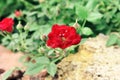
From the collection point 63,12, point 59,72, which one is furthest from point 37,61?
point 63,12

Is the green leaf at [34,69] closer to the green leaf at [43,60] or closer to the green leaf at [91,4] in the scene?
the green leaf at [43,60]

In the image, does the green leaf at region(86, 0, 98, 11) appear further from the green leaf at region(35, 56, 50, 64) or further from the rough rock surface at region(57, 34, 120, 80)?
the green leaf at region(35, 56, 50, 64)

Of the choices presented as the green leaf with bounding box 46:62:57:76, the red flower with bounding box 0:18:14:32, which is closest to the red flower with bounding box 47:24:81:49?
the green leaf with bounding box 46:62:57:76

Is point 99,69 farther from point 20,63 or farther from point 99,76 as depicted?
point 20,63

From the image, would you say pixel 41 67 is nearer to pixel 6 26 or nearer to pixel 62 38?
pixel 62 38

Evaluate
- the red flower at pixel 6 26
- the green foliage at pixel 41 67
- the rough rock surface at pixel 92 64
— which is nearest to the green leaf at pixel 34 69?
the green foliage at pixel 41 67

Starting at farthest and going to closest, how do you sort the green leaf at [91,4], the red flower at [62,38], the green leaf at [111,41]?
the green leaf at [91,4], the green leaf at [111,41], the red flower at [62,38]

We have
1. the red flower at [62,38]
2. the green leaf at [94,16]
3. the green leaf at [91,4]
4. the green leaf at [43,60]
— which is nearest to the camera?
the red flower at [62,38]
